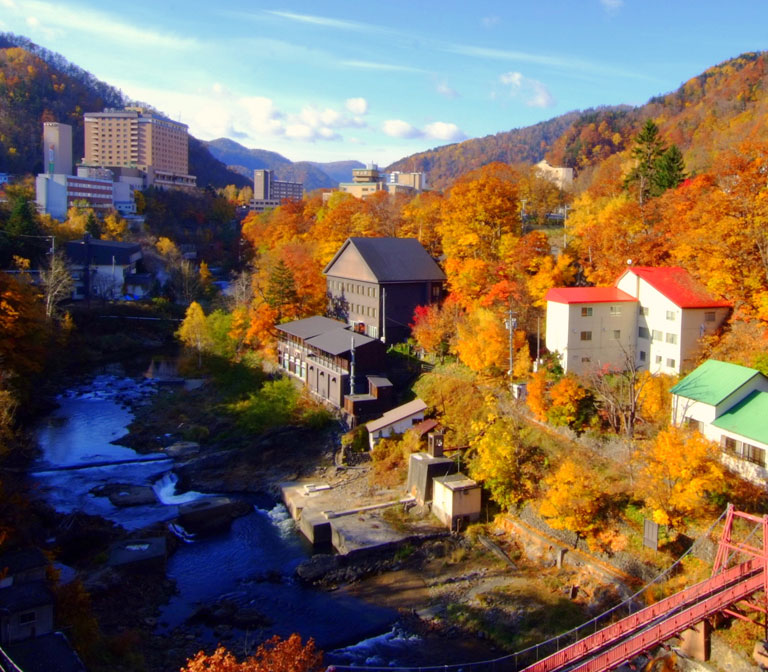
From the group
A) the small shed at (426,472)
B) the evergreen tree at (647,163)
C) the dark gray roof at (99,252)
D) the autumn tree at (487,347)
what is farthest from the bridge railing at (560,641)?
the dark gray roof at (99,252)

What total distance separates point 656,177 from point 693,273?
10.5 metres

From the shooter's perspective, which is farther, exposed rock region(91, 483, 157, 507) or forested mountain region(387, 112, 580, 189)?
forested mountain region(387, 112, 580, 189)

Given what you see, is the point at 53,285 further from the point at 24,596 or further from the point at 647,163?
the point at 647,163

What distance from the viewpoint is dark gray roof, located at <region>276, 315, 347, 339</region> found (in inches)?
1091

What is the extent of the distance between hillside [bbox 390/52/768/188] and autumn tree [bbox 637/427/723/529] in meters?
18.8

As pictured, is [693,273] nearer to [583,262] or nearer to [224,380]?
[583,262]

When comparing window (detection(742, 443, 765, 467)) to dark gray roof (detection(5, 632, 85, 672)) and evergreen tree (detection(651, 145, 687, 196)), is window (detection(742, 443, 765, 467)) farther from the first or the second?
evergreen tree (detection(651, 145, 687, 196))

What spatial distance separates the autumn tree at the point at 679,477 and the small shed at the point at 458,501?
4631 millimetres

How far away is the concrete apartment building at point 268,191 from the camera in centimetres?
8325

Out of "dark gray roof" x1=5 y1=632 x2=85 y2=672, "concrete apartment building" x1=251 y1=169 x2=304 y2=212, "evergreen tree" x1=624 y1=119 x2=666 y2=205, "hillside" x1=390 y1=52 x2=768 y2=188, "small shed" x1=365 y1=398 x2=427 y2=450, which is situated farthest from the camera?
"concrete apartment building" x1=251 y1=169 x2=304 y2=212

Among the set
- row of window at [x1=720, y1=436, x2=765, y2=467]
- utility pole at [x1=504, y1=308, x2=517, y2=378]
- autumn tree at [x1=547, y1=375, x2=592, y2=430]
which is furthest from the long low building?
row of window at [x1=720, y1=436, x2=765, y2=467]

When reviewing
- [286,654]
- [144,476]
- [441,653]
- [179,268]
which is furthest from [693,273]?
[179,268]

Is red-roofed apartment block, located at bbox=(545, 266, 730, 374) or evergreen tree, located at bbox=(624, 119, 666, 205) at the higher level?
evergreen tree, located at bbox=(624, 119, 666, 205)

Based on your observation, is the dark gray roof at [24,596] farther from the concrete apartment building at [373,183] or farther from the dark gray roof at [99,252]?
the concrete apartment building at [373,183]
